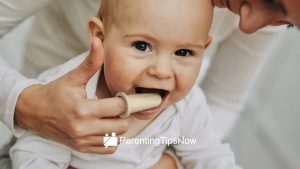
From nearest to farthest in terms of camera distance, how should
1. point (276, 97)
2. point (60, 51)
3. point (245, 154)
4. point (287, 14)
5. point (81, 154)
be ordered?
point (287, 14) → point (81, 154) → point (60, 51) → point (245, 154) → point (276, 97)

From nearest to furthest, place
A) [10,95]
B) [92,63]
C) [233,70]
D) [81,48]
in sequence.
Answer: [92,63]
[10,95]
[81,48]
[233,70]

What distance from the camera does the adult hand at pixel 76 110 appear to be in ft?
2.18

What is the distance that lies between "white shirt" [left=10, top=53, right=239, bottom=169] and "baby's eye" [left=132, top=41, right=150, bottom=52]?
0.12 metres

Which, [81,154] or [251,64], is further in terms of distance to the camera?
[251,64]

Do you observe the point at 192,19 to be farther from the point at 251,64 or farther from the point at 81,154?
the point at 251,64

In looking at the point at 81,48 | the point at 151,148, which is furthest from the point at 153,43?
the point at 81,48

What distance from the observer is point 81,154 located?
2.59 feet

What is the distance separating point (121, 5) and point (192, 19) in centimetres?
11

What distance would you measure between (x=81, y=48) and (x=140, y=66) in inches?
16.3

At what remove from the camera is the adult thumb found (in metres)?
0.63

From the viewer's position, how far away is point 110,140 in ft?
2.36

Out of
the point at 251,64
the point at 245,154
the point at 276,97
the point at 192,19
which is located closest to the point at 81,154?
the point at 192,19

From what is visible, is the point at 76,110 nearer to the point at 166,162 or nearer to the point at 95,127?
the point at 95,127

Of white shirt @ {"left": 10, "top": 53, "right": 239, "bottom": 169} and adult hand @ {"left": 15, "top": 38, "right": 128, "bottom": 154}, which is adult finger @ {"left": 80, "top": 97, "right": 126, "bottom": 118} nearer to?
adult hand @ {"left": 15, "top": 38, "right": 128, "bottom": 154}
